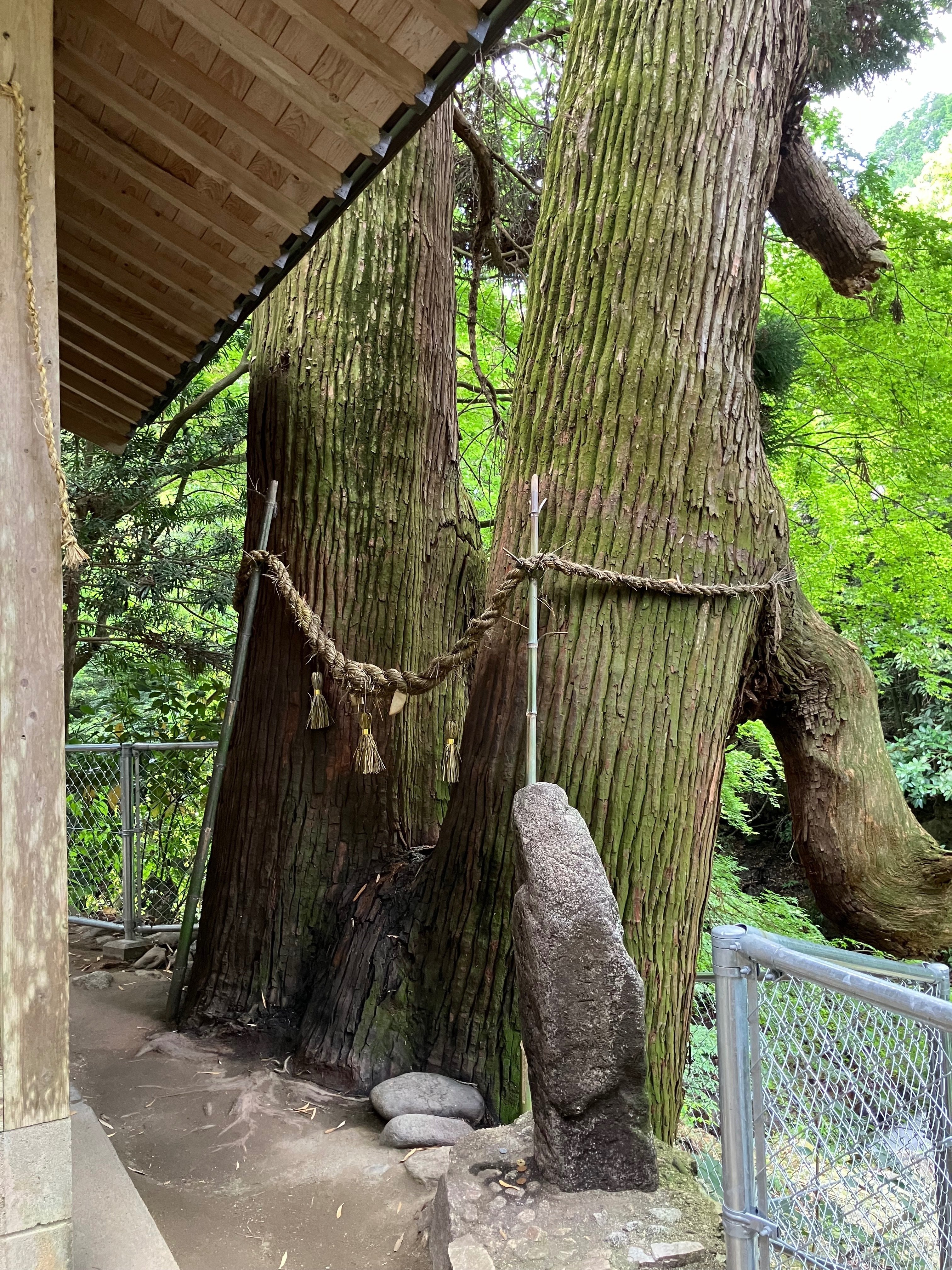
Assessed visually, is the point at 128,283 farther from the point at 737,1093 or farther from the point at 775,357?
the point at 737,1093

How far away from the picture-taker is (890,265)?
5.06 meters

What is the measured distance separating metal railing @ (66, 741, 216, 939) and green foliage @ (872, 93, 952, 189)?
17007 millimetres

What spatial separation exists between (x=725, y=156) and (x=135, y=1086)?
174 inches

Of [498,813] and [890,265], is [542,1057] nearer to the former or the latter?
[498,813]

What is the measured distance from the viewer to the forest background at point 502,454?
630 centimetres

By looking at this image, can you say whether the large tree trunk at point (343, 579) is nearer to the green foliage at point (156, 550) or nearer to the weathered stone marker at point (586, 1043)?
the green foliage at point (156, 550)

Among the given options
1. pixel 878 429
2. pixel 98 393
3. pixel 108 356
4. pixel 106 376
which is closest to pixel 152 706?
pixel 98 393

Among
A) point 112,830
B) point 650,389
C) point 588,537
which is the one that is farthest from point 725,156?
point 112,830

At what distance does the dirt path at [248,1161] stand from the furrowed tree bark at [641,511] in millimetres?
528

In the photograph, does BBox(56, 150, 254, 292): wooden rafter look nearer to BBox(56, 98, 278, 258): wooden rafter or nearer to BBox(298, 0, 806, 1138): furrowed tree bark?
BBox(56, 98, 278, 258): wooden rafter

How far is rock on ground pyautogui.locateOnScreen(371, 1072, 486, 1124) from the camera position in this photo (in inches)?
136

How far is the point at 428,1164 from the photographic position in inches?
125

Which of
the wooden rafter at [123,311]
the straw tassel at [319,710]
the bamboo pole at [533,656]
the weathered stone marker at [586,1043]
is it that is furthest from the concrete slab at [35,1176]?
the wooden rafter at [123,311]

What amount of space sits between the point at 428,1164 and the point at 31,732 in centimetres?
211
